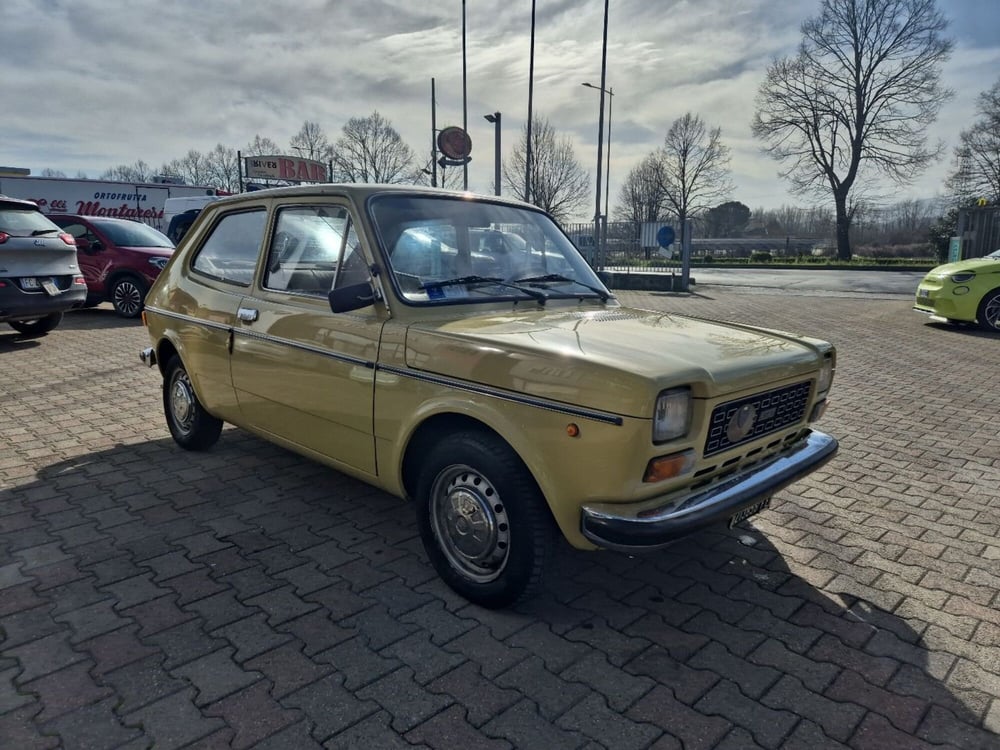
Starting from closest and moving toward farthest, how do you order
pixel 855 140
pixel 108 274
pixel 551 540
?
1. pixel 551 540
2. pixel 108 274
3. pixel 855 140

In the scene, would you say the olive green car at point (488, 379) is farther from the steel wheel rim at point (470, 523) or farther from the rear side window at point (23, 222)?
the rear side window at point (23, 222)

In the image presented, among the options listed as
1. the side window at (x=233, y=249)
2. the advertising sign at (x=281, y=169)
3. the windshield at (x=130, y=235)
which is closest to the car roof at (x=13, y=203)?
the windshield at (x=130, y=235)

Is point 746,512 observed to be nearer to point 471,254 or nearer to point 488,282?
point 488,282

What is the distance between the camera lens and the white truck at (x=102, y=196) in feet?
77.9

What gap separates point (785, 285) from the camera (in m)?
23.8

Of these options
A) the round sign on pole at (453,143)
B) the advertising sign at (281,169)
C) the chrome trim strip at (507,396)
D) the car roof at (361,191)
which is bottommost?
the chrome trim strip at (507,396)

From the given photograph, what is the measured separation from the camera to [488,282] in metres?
3.56

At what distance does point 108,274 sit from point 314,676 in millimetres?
11823

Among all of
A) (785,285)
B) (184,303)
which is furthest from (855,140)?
(184,303)

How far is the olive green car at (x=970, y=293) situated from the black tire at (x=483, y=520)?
1160cm

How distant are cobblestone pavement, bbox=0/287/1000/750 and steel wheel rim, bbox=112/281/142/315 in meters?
8.06

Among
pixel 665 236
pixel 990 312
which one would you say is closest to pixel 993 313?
pixel 990 312

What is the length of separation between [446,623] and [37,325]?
1028 cm

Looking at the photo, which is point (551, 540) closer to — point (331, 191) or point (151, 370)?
point (331, 191)
